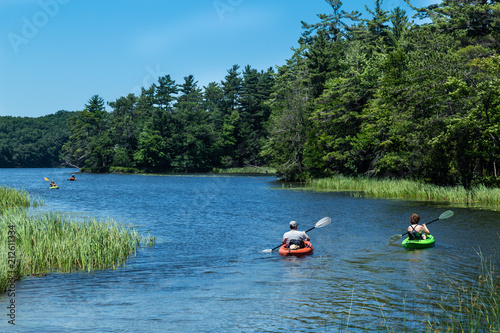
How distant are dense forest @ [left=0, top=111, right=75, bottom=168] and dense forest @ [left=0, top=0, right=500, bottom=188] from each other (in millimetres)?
55806

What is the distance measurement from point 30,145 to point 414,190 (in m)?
163

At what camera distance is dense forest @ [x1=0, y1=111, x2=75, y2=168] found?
17375 centimetres

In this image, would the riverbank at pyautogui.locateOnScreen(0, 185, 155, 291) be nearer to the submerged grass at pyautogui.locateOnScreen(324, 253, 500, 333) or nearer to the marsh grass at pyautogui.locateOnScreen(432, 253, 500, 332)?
the submerged grass at pyautogui.locateOnScreen(324, 253, 500, 333)

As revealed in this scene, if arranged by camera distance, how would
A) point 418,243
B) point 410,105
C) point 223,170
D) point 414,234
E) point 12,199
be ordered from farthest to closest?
1. point 223,170
2. point 410,105
3. point 12,199
4. point 414,234
5. point 418,243

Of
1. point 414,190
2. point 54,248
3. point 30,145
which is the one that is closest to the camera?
point 54,248

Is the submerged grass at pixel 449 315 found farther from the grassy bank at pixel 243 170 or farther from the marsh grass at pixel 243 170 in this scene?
the marsh grass at pixel 243 170

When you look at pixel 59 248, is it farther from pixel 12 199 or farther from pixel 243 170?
pixel 243 170

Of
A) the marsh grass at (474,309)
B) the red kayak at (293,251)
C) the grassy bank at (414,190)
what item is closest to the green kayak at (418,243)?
the marsh grass at (474,309)

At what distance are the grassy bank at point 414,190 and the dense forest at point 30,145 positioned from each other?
14079 cm

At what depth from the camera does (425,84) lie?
38469 mm

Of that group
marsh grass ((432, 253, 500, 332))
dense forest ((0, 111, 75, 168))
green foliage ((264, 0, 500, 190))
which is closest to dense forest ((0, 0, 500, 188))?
green foliage ((264, 0, 500, 190))

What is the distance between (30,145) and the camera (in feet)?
573

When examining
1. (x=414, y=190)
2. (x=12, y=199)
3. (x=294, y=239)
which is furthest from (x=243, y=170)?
(x=294, y=239)

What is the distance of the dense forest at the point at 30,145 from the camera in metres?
174
